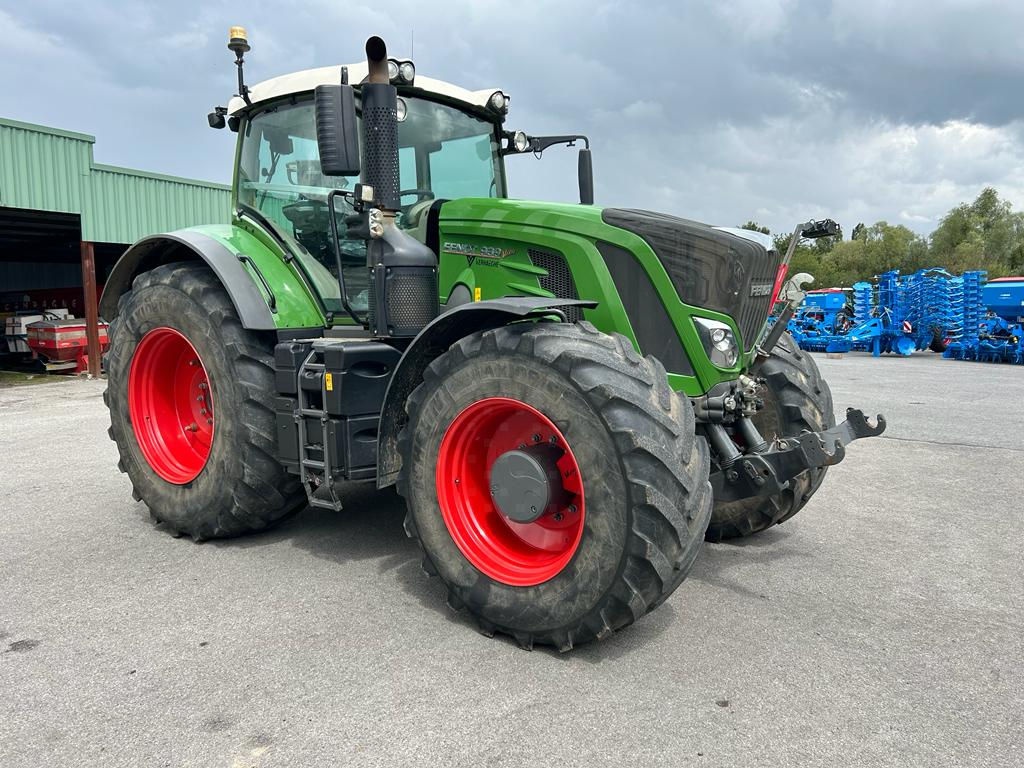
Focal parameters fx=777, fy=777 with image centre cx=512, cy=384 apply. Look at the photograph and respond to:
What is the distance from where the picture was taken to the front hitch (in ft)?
10.5

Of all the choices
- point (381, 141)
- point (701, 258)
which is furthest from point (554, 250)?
point (381, 141)

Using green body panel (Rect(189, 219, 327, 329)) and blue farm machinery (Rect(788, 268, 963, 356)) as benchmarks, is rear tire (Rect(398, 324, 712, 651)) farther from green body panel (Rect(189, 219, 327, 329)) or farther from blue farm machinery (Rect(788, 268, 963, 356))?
blue farm machinery (Rect(788, 268, 963, 356))

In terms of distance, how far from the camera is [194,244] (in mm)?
4402

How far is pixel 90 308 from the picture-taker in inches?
612

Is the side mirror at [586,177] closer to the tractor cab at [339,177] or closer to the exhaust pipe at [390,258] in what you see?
the tractor cab at [339,177]

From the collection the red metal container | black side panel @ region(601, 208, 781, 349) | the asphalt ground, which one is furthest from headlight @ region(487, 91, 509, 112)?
the red metal container

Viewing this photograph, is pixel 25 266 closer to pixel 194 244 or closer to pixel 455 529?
pixel 194 244

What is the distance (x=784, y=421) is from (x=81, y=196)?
600 inches

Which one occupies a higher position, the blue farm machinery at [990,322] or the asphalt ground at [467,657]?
the blue farm machinery at [990,322]

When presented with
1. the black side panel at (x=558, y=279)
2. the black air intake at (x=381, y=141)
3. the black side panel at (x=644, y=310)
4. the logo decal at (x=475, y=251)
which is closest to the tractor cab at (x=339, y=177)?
the logo decal at (x=475, y=251)

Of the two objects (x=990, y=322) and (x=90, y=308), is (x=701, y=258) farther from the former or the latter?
(x=990, y=322)

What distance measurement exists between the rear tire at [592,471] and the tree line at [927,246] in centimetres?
4281

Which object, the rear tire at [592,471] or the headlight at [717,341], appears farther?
the headlight at [717,341]

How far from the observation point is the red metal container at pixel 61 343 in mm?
16453
